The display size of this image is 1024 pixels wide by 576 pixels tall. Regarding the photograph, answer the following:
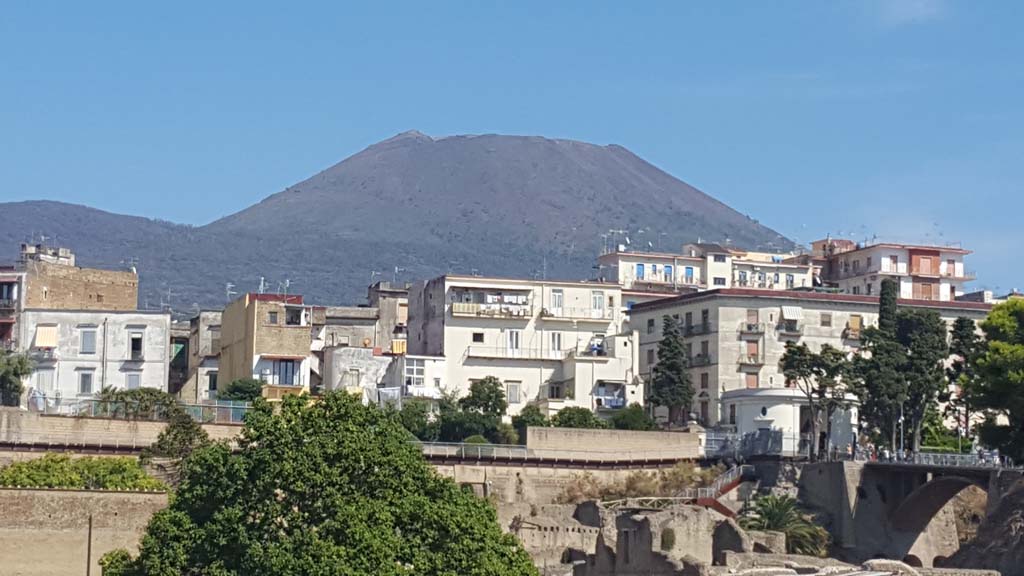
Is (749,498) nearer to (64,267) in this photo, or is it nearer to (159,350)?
(159,350)

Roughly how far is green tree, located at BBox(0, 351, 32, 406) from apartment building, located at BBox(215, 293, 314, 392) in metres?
11.7

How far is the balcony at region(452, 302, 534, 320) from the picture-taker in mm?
117062

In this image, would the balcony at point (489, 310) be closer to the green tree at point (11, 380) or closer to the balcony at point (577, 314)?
the balcony at point (577, 314)

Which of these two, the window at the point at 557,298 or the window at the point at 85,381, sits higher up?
the window at the point at 557,298

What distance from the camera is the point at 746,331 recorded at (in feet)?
379

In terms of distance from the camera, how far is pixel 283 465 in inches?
2328

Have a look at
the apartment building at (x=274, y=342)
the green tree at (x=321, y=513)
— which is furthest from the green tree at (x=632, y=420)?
the green tree at (x=321, y=513)

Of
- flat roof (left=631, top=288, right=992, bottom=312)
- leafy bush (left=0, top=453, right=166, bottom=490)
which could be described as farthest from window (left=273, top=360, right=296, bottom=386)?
leafy bush (left=0, top=453, right=166, bottom=490)

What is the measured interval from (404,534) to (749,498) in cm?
4227

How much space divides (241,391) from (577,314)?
21863 millimetres

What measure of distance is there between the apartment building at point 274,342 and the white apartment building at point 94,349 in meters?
4.42

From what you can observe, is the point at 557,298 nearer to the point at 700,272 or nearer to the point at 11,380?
the point at 700,272

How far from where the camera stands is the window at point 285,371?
360 feet

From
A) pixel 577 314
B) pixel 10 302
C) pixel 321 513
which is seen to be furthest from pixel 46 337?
pixel 321 513
